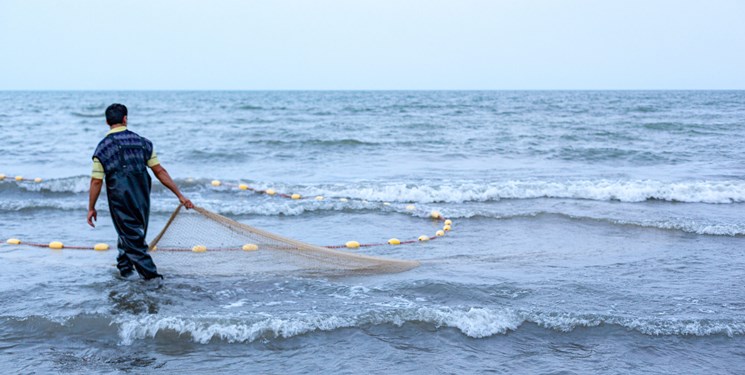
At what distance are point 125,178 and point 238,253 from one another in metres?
1.71

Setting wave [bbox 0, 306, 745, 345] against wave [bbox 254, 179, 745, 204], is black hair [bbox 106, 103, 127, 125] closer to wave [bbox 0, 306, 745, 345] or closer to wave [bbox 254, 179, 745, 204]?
wave [bbox 0, 306, 745, 345]

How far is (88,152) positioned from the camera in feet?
61.7

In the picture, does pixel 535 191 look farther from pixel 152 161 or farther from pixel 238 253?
pixel 152 161

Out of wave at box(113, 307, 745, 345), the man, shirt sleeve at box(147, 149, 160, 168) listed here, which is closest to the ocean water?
wave at box(113, 307, 745, 345)

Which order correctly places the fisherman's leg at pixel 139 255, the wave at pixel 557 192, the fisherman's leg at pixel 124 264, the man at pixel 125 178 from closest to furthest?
the man at pixel 125 178 → the fisherman's leg at pixel 139 255 → the fisherman's leg at pixel 124 264 → the wave at pixel 557 192

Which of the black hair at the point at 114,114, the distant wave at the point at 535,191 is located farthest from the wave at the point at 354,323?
the distant wave at the point at 535,191

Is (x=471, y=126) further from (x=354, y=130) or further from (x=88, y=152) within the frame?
(x=88, y=152)

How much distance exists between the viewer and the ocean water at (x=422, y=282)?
15.8ft

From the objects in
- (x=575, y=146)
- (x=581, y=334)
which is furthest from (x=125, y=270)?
(x=575, y=146)

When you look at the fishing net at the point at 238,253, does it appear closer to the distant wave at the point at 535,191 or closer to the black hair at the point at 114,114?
the black hair at the point at 114,114

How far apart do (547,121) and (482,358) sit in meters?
25.3

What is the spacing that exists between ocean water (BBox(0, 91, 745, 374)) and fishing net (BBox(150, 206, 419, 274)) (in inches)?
3.0

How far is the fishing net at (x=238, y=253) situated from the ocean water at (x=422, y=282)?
8 cm

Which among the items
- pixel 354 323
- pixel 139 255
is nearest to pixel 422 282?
pixel 354 323
